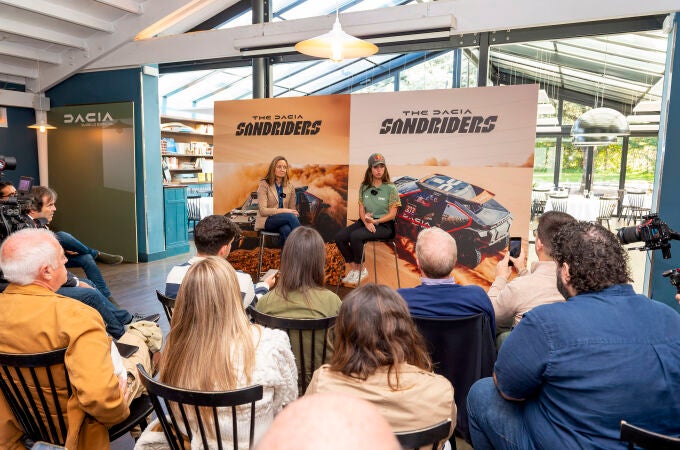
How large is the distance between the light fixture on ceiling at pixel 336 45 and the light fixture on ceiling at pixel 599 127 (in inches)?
107

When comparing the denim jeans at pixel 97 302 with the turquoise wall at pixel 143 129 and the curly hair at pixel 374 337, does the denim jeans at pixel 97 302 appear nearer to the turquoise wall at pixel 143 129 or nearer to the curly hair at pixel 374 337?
the curly hair at pixel 374 337

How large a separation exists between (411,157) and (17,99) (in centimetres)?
652

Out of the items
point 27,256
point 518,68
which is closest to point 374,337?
point 27,256

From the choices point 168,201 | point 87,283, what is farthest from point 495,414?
point 168,201

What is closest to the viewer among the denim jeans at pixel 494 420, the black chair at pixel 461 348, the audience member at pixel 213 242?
the denim jeans at pixel 494 420

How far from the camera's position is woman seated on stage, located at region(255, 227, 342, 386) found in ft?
7.73

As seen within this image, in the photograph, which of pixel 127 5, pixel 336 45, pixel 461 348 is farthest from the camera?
pixel 127 5

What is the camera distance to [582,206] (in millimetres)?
5543

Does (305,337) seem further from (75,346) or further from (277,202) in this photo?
(277,202)

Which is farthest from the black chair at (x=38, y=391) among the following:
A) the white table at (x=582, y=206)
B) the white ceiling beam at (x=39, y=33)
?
the white ceiling beam at (x=39, y=33)

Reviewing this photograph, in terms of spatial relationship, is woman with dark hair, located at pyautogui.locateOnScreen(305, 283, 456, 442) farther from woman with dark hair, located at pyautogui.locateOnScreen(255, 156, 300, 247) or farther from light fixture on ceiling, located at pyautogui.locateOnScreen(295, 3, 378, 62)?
woman with dark hair, located at pyautogui.locateOnScreen(255, 156, 300, 247)

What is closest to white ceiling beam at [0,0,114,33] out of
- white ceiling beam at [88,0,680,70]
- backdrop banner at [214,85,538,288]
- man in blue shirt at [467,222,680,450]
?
white ceiling beam at [88,0,680,70]

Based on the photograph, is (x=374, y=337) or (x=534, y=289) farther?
(x=534, y=289)

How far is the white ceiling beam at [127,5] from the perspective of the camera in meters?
5.92
